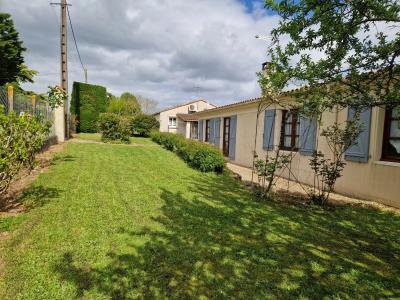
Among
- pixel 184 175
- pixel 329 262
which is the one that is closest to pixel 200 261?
pixel 329 262

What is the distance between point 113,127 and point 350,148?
1393cm

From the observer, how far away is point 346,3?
11.0ft

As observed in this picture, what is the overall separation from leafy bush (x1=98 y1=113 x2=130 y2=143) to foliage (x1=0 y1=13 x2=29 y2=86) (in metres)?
6.96

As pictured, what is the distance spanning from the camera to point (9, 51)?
18.3 meters

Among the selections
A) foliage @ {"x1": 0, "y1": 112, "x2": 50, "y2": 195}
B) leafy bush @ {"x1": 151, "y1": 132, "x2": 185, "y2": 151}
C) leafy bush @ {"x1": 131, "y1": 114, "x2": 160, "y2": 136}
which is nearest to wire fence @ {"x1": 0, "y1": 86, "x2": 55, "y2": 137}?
foliage @ {"x1": 0, "y1": 112, "x2": 50, "y2": 195}

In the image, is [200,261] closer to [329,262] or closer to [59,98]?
[329,262]

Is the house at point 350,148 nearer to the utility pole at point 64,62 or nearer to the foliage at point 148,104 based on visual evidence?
the utility pole at point 64,62

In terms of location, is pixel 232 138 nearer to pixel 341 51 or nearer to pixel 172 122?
pixel 341 51

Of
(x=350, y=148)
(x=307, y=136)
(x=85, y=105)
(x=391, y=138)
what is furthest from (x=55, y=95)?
(x=85, y=105)

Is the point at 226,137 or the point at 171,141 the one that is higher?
the point at 226,137

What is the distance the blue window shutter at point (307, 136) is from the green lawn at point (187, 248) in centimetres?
321

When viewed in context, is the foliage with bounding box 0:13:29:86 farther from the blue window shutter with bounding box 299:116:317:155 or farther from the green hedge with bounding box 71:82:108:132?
the blue window shutter with bounding box 299:116:317:155

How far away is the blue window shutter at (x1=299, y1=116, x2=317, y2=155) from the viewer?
9070 mm

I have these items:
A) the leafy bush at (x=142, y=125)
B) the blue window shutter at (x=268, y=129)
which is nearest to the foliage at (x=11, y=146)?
the blue window shutter at (x=268, y=129)
